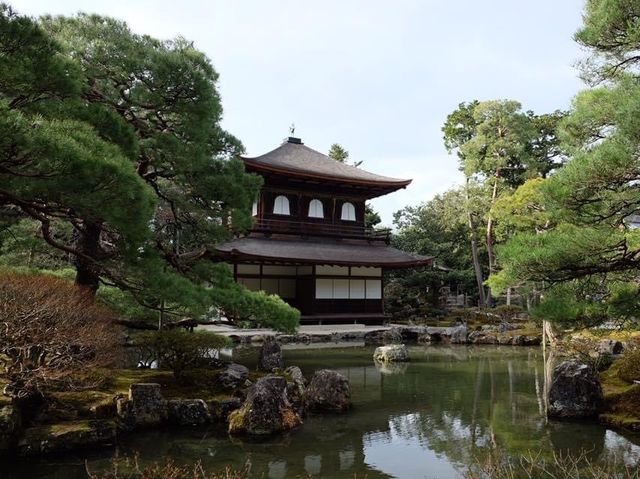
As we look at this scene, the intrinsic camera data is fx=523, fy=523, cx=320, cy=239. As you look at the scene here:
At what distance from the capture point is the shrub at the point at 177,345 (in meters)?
8.09

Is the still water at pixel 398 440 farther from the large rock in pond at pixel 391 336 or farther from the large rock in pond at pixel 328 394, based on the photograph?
the large rock in pond at pixel 391 336

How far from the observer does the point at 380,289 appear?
22469mm

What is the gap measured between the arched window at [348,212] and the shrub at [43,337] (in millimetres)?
16827

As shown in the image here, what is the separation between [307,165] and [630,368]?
15.5 meters

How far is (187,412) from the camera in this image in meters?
7.35

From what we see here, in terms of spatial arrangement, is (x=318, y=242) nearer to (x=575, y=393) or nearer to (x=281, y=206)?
(x=281, y=206)

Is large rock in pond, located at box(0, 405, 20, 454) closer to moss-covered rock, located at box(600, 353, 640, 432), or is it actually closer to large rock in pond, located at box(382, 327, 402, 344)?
moss-covered rock, located at box(600, 353, 640, 432)

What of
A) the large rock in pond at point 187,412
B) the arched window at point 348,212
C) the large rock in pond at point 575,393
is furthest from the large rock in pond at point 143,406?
the arched window at point 348,212

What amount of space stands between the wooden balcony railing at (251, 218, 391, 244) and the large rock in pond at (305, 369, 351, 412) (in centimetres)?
1196

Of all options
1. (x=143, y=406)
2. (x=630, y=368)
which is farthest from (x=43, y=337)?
(x=630, y=368)

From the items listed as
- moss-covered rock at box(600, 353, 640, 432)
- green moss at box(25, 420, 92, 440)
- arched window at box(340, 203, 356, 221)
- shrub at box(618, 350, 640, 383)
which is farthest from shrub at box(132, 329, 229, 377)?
arched window at box(340, 203, 356, 221)

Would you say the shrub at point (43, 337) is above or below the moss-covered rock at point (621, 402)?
above

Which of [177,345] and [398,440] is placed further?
[177,345]

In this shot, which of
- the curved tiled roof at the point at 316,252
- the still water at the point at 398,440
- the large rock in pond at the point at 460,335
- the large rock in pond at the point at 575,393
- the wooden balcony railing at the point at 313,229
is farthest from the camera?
the wooden balcony railing at the point at 313,229
